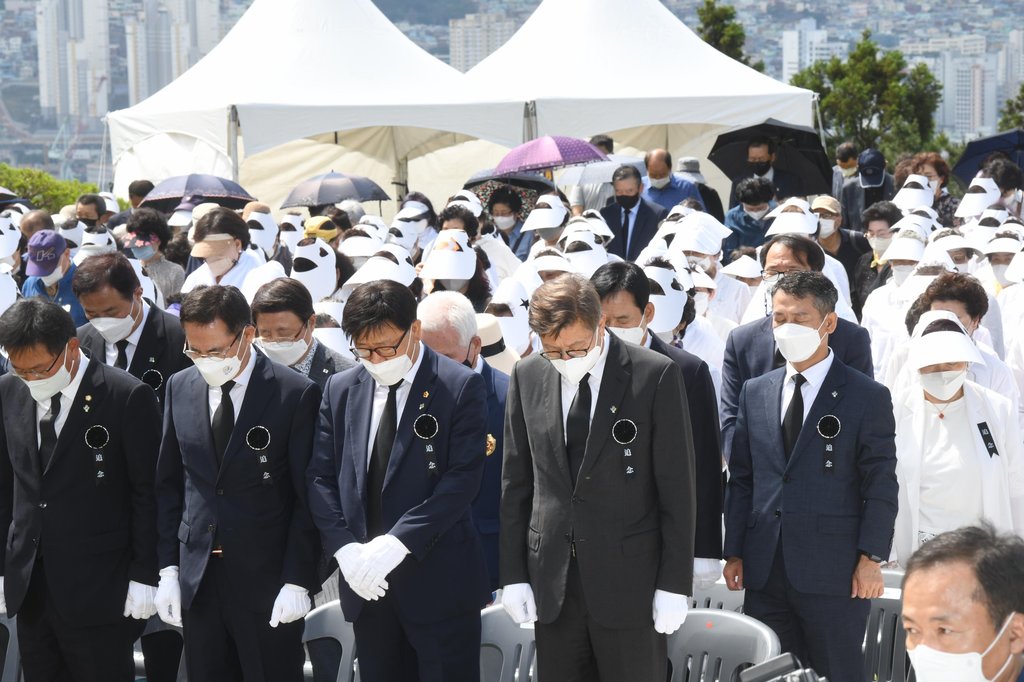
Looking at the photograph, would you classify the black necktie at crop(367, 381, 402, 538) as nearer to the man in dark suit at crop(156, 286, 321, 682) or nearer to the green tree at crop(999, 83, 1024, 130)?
the man in dark suit at crop(156, 286, 321, 682)

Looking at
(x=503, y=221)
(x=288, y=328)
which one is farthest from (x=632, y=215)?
(x=288, y=328)

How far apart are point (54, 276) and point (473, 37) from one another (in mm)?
88123

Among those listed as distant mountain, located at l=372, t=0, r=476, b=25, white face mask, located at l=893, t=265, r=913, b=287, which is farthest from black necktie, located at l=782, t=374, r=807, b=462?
distant mountain, located at l=372, t=0, r=476, b=25

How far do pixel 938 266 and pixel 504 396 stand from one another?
10.1 ft

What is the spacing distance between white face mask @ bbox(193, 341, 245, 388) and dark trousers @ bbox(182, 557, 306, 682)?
1.85 feet

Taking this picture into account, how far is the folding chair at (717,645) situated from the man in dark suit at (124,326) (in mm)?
2212

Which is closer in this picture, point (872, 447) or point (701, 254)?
point (872, 447)

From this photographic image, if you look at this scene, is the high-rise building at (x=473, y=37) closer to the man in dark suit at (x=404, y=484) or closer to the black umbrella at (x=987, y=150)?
the black umbrella at (x=987, y=150)

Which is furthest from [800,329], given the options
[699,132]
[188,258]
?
[699,132]

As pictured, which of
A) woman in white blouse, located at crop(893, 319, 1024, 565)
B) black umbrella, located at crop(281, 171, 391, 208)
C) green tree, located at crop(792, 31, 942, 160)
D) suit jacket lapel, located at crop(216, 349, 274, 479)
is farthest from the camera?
green tree, located at crop(792, 31, 942, 160)

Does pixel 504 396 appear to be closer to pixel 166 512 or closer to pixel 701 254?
pixel 166 512

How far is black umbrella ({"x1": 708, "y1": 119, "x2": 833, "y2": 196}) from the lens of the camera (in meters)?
12.5

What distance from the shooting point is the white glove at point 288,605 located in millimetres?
4293

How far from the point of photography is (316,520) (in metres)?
4.29
